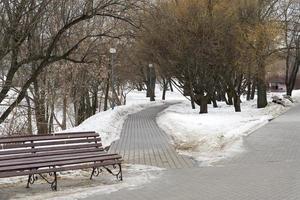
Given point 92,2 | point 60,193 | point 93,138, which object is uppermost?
point 92,2

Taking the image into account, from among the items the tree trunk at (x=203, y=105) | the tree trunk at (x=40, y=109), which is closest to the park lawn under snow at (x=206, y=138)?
the tree trunk at (x=40, y=109)

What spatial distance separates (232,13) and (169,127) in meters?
10.8

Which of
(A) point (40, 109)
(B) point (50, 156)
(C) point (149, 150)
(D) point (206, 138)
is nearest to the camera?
(B) point (50, 156)

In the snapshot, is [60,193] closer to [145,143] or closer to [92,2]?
[145,143]

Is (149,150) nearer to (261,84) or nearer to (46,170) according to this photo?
(46,170)

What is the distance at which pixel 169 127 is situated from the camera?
2006cm

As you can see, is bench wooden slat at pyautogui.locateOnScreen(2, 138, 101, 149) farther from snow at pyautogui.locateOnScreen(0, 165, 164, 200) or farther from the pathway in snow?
the pathway in snow

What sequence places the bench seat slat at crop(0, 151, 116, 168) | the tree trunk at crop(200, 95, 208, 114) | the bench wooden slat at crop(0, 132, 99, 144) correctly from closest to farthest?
the bench seat slat at crop(0, 151, 116, 168) → the bench wooden slat at crop(0, 132, 99, 144) → the tree trunk at crop(200, 95, 208, 114)

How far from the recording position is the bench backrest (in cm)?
862

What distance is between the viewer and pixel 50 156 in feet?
29.2

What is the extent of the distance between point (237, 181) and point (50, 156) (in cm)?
341

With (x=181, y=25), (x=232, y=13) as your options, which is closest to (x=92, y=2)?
(x=181, y=25)

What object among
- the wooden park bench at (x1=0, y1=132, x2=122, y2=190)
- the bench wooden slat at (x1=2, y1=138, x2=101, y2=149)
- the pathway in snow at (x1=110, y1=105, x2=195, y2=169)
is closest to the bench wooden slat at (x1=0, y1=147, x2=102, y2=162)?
the wooden park bench at (x1=0, y1=132, x2=122, y2=190)

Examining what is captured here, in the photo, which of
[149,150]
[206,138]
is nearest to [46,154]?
[149,150]
